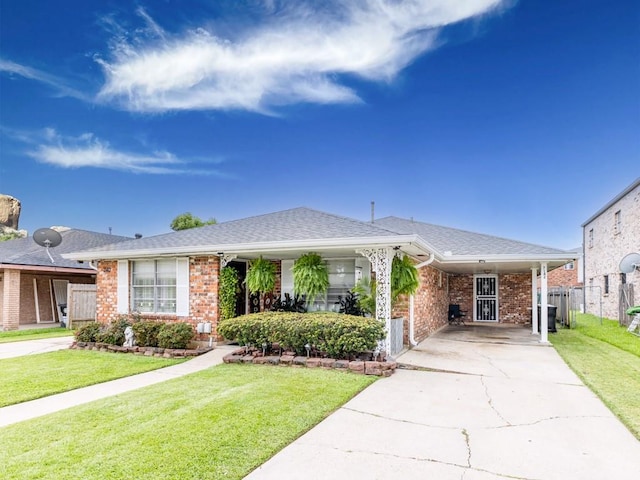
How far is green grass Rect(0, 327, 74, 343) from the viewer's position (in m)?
12.8

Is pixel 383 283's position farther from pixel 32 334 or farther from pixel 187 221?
pixel 187 221

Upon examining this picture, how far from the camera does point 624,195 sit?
18.9m

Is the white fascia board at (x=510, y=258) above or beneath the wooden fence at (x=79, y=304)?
above

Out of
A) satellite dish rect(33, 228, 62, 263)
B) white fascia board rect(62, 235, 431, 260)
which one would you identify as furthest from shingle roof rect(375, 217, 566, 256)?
satellite dish rect(33, 228, 62, 263)

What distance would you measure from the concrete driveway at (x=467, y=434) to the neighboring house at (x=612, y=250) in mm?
13924

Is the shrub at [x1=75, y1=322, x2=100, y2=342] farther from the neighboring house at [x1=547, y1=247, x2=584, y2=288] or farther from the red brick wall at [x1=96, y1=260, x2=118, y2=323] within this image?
the neighboring house at [x1=547, y1=247, x2=584, y2=288]

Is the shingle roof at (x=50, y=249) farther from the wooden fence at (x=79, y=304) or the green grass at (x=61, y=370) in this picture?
the green grass at (x=61, y=370)

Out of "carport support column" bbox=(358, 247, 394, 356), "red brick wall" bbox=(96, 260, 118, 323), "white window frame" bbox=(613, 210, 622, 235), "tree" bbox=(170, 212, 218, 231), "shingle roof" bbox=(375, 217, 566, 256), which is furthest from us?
"tree" bbox=(170, 212, 218, 231)

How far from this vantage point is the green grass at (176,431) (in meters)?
3.55

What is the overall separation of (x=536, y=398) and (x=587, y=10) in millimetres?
10274

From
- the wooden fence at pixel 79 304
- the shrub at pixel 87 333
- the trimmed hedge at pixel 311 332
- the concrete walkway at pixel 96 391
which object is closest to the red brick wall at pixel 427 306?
the trimmed hedge at pixel 311 332

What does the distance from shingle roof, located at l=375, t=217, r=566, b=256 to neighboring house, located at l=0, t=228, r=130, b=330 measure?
505 inches

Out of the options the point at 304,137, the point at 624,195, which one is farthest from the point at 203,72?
the point at 624,195

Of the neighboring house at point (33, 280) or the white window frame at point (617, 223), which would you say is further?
the white window frame at point (617, 223)
